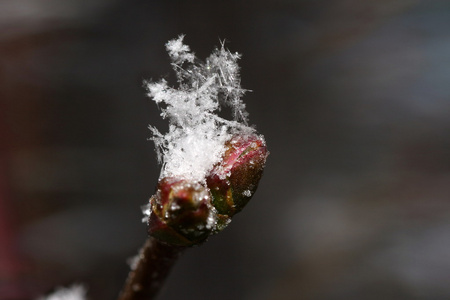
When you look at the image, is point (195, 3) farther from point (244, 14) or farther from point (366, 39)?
point (366, 39)

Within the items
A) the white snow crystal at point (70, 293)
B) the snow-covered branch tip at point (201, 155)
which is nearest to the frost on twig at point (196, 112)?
the snow-covered branch tip at point (201, 155)

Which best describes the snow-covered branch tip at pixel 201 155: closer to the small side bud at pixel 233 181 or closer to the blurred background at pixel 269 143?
the small side bud at pixel 233 181

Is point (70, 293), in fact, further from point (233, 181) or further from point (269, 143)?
point (233, 181)

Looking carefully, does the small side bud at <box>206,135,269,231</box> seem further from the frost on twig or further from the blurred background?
the blurred background

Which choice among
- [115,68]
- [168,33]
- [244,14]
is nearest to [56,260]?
[115,68]

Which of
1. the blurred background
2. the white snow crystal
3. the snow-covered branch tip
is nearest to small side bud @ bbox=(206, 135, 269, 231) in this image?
the snow-covered branch tip

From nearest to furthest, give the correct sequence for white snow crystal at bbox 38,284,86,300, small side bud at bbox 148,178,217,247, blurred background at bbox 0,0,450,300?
small side bud at bbox 148,178,217,247 < white snow crystal at bbox 38,284,86,300 < blurred background at bbox 0,0,450,300
